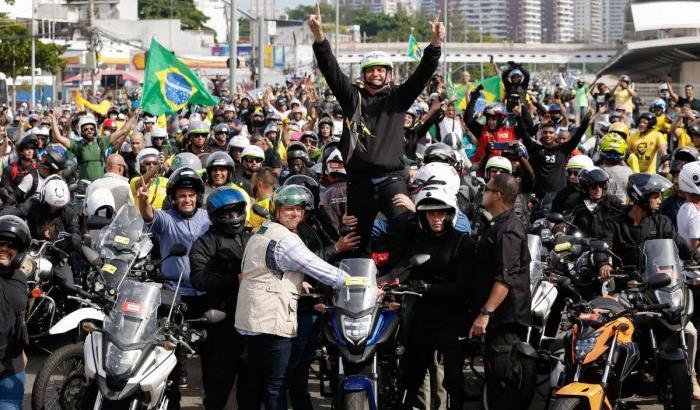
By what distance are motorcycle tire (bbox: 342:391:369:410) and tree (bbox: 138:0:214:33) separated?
128725mm

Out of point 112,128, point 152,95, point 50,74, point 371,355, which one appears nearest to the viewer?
point 371,355

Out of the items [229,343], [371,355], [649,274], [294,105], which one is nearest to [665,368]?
[649,274]

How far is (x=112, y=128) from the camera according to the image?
20.9 m

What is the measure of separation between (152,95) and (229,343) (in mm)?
10668

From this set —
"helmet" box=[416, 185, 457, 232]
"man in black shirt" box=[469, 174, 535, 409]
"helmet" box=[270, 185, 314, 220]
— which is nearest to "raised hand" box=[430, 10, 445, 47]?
"helmet" box=[416, 185, 457, 232]

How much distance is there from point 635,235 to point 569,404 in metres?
2.73

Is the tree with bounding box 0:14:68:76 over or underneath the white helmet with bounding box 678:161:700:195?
over

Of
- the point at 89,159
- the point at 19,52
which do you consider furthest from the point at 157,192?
the point at 19,52

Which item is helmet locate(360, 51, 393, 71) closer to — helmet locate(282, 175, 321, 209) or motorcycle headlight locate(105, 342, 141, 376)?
helmet locate(282, 175, 321, 209)

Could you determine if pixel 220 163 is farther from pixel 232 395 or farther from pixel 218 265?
pixel 218 265

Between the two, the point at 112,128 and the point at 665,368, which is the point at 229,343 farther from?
the point at 112,128

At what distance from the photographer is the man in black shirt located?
786 centimetres

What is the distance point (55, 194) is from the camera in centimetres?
1158

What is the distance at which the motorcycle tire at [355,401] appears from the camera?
751 centimetres
